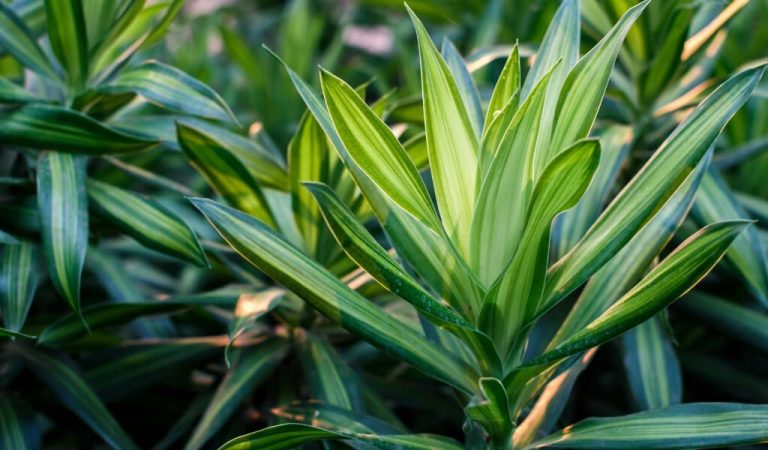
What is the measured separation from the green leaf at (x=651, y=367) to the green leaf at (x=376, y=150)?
0.33 metres

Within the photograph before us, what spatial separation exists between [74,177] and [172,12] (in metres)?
0.22

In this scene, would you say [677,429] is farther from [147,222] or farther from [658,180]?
[147,222]

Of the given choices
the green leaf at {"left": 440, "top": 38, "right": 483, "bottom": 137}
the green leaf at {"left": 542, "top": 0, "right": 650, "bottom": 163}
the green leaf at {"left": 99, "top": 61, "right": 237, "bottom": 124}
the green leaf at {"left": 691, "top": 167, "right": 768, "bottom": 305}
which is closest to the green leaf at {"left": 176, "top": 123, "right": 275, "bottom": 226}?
the green leaf at {"left": 99, "top": 61, "right": 237, "bottom": 124}

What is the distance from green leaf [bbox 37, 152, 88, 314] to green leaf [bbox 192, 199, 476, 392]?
23cm

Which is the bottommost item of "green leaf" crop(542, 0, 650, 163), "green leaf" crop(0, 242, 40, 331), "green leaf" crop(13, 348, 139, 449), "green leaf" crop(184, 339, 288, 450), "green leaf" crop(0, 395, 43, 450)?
"green leaf" crop(0, 395, 43, 450)

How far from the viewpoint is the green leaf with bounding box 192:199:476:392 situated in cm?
82

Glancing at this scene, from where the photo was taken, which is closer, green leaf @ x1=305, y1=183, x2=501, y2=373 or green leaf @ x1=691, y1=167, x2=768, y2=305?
green leaf @ x1=305, y1=183, x2=501, y2=373

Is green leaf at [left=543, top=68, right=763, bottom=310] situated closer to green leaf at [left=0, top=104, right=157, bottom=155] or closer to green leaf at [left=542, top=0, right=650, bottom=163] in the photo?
green leaf at [left=542, top=0, right=650, bottom=163]

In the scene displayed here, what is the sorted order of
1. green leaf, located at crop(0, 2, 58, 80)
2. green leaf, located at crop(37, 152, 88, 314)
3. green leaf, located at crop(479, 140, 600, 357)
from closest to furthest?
green leaf, located at crop(479, 140, 600, 357) < green leaf, located at crop(37, 152, 88, 314) < green leaf, located at crop(0, 2, 58, 80)

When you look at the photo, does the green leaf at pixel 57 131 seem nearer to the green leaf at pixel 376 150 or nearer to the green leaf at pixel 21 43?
the green leaf at pixel 21 43

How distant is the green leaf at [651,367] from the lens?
1.02 metres

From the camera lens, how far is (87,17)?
3.63 ft

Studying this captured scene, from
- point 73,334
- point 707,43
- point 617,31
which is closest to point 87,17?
point 73,334

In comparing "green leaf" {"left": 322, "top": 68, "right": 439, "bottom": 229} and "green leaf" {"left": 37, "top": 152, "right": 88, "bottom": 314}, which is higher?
"green leaf" {"left": 322, "top": 68, "right": 439, "bottom": 229}
